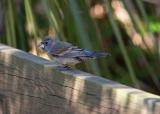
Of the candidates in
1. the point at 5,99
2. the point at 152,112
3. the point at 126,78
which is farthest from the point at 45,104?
the point at 126,78

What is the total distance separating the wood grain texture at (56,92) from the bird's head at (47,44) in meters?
0.82

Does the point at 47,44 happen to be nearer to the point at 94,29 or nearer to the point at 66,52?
the point at 66,52

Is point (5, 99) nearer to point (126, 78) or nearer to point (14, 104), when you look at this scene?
point (14, 104)

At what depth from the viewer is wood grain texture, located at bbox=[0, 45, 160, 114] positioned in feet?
5.77

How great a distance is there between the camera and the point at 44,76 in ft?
7.04

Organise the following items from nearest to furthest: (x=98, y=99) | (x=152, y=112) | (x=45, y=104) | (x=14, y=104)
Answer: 1. (x=152, y=112)
2. (x=98, y=99)
3. (x=45, y=104)
4. (x=14, y=104)

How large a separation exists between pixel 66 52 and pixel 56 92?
3.64 ft

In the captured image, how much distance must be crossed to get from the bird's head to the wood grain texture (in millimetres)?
818

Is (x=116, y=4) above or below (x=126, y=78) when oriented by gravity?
above

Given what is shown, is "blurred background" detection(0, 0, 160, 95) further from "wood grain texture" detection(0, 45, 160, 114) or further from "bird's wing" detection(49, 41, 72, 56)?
"wood grain texture" detection(0, 45, 160, 114)

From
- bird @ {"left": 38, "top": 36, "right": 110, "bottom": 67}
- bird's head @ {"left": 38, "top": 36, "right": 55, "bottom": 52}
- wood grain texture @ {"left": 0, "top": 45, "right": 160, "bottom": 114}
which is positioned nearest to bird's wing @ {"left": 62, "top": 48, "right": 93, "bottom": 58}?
bird @ {"left": 38, "top": 36, "right": 110, "bottom": 67}

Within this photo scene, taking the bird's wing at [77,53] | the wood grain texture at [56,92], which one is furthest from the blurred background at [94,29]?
the wood grain texture at [56,92]

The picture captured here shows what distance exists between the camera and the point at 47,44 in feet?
10.8

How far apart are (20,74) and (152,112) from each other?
0.72 metres
